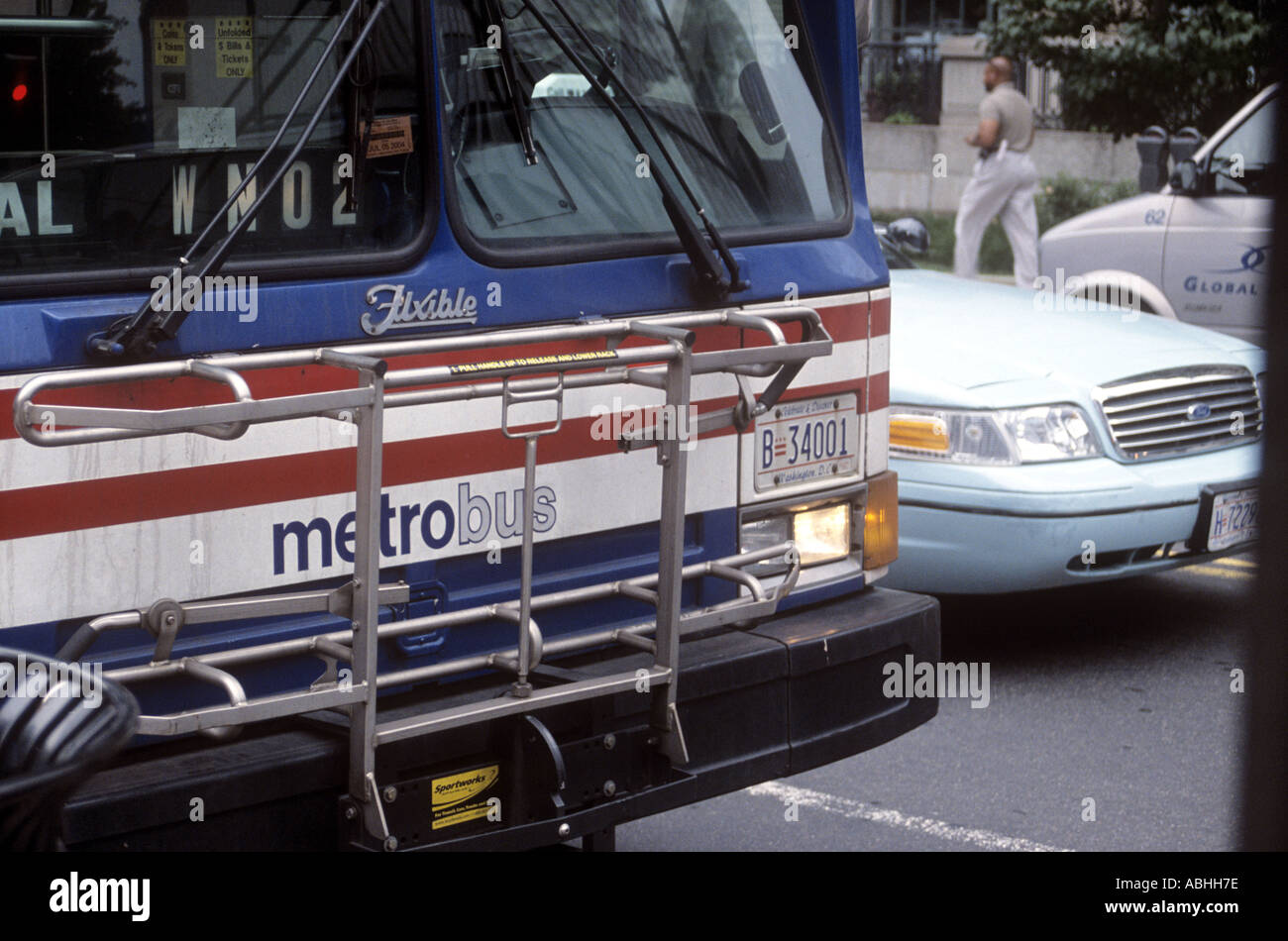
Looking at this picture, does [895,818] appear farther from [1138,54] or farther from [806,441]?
[1138,54]

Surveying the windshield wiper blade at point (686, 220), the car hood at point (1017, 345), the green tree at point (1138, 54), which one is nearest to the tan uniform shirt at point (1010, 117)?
the green tree at point (1138, 54)

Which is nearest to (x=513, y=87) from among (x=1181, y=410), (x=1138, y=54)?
(x=1181, y=410)

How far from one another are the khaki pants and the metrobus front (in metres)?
9.62

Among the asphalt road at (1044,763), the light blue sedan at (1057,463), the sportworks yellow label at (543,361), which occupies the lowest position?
the asphalt road at (1044,763)

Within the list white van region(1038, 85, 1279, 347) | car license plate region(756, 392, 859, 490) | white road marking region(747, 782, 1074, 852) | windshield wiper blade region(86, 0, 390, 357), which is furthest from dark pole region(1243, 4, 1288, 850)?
white van region(1038, 85, 1279, 347)

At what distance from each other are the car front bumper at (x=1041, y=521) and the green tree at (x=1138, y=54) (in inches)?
491

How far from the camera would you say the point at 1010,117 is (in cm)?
1354

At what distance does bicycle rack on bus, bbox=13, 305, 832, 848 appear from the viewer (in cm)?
289

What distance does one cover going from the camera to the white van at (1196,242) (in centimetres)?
1040

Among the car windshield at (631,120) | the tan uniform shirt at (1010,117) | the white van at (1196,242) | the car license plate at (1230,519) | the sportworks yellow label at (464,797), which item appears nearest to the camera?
the sportworks yellow label at (464,797)

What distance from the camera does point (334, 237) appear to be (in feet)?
11.2

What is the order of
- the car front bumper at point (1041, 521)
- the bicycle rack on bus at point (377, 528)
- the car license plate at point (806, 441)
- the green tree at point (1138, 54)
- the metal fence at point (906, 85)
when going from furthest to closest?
the metal fence at point (906, 85), the green tree at point (1138, 54), the car front bumper at point (1041, 521), the car license plate at point (806, 441), the bicycle rack on bus at point (377, 528)

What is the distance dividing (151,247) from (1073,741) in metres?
3.57

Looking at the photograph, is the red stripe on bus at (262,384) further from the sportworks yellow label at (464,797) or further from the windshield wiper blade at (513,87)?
the sportworks yellow label at (464,797)
